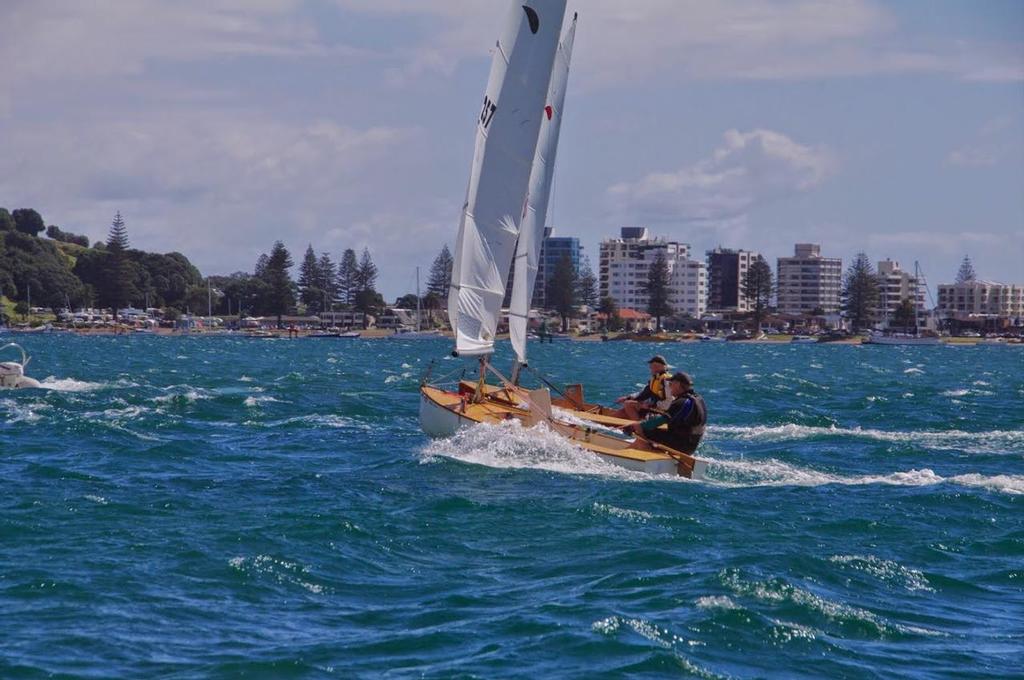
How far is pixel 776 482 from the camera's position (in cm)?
2405

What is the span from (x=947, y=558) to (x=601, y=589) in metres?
4.85

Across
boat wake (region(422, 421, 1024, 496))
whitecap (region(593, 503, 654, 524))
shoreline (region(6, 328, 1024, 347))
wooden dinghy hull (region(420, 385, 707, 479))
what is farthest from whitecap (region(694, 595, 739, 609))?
shoreline (region(6, 328, 1024, 347))

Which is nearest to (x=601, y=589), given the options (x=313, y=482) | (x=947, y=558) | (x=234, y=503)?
(x=947, y=558)

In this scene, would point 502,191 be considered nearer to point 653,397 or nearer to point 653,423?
point 653,397

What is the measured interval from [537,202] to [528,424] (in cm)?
656

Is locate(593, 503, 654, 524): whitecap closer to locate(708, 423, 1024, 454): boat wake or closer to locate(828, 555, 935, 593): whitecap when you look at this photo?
locate(828, 555, 935, 593): whitecap

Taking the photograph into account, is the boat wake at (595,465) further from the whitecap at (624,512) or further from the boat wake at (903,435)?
the boat wake at (903,435)

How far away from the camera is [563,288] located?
19038 cm

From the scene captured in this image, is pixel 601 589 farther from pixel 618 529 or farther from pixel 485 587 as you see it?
pixel 618 529

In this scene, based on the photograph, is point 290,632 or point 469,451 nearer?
point 290,632

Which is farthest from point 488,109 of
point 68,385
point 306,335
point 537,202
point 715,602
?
point 306,335

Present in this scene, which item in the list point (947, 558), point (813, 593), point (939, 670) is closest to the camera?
point (939, 670)

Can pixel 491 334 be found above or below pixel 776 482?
above

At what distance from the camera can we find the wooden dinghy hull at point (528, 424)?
945 inches
